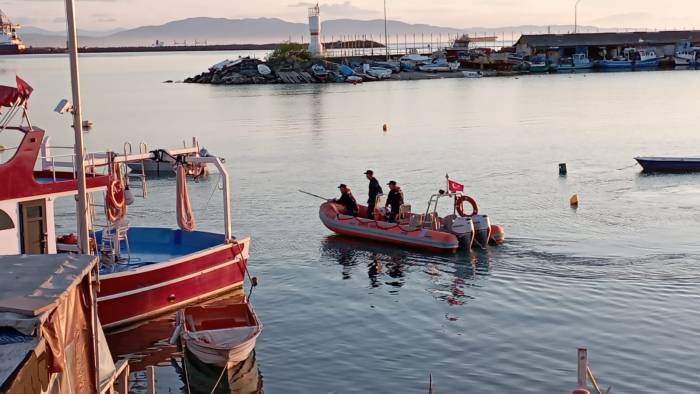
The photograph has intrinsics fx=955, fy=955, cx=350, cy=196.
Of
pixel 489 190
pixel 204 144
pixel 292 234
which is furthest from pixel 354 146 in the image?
pixel 292 234

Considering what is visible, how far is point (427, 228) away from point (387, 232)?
1.22 m

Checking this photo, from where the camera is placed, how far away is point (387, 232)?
1131 inches

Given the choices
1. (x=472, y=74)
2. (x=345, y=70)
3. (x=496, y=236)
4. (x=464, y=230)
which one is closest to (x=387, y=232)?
(x=464, y=230)

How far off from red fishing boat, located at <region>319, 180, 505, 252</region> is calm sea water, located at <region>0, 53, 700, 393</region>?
570 millimetres

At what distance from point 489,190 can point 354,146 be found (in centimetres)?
1909

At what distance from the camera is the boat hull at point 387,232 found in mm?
27688

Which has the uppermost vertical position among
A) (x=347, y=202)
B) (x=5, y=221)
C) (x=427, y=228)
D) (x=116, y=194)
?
(x=116, y=194)

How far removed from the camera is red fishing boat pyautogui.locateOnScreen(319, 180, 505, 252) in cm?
2783

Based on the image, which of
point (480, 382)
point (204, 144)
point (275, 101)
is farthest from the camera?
point (275, 101)

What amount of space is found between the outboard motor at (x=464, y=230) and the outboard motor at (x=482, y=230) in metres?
0.21

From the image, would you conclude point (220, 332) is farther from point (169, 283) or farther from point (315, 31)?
point (315, 31)

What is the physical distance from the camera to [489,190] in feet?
132

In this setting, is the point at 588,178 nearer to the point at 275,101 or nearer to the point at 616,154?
the point at 616,154

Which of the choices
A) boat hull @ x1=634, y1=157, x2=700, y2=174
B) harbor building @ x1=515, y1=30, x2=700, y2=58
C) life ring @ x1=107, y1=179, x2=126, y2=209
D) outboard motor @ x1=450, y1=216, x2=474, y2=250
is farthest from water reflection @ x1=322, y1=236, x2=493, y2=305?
harbor building @ x1=515, y1=30, x2=700, y2=58
